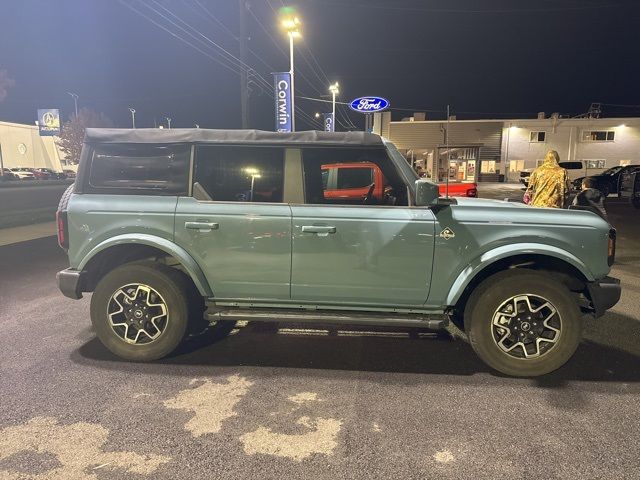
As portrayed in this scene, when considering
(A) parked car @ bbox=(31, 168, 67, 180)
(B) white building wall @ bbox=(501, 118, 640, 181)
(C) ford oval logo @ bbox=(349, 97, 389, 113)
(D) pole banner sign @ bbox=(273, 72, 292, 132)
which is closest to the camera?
(D) pole banner sign @ bbox=(273, 72, 292, 132)

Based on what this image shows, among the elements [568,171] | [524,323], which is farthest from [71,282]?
[568,171]

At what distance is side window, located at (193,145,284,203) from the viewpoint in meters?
4.19

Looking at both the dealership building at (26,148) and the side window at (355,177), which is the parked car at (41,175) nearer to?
the dealership building at (26,148)

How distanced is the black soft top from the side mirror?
2.08ft

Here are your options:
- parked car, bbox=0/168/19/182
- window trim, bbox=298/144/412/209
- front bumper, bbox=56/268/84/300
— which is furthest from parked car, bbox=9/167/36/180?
window trim, bbox=298/144/412/209

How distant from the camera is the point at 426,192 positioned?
3.78m

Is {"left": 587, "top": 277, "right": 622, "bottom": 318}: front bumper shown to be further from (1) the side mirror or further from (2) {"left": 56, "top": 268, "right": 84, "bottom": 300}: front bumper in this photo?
(2) {"left": 56, "top": 268, "right": 84, "bottom": 300}: front bumper

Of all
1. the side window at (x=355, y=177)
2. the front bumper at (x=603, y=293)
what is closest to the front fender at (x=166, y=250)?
the side window at (x=355, y=177)

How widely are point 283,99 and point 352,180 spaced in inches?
705

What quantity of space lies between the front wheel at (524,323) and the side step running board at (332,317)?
0.35m

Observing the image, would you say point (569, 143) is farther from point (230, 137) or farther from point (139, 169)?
point (139, 169)

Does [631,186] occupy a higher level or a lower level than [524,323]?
higher

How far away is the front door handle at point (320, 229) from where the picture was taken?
3.96 meters

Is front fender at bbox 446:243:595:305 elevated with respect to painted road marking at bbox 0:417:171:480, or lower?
elevated
